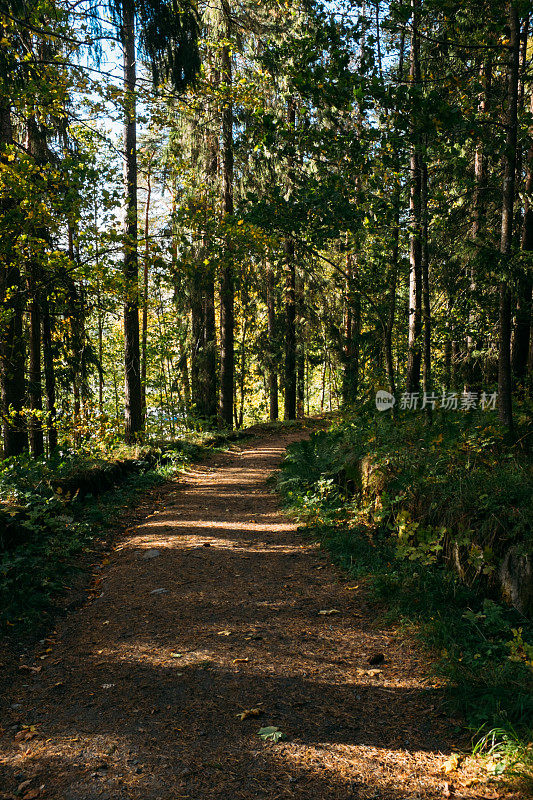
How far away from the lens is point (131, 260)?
8.75 m

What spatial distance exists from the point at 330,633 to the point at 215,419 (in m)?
13.2

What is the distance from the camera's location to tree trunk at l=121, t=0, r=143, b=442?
820cm

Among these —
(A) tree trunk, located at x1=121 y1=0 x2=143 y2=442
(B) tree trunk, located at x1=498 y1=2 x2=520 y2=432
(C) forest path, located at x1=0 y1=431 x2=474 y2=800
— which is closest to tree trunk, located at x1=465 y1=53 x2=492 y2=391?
(B) tree trunk, located at x1=498 y1=2 x2=520 y2=432

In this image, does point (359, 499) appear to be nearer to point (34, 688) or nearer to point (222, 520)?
point (222, 520)

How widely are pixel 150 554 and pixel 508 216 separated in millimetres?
5889

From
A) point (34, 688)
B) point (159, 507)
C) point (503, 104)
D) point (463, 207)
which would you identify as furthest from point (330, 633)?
point (463, 207)

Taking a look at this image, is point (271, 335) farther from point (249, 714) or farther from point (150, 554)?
point (249, 714)

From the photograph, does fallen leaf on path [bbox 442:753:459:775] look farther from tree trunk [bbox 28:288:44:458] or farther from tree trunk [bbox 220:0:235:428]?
tree trunk [bbox 220:0:235:428]

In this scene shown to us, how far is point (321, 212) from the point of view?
9.43 metres

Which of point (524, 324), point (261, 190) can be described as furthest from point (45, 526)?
point (261, 190)
